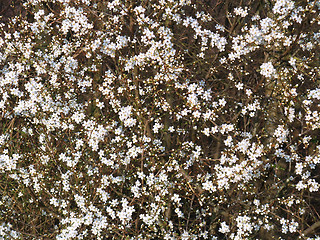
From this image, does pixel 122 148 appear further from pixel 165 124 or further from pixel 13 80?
pixel 13 80

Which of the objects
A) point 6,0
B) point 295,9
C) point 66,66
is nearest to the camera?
point 295,9

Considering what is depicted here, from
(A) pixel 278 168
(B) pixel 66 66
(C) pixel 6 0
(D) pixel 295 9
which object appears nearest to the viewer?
(D) pixel 295 9

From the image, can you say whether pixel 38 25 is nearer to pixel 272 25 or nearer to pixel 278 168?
pixel 272 25

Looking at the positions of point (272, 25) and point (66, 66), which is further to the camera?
point (66, 66)

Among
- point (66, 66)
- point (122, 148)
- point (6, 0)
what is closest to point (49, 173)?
point (122, 148)

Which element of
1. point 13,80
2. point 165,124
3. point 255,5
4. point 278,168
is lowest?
point 278,168

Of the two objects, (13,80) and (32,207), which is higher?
(13,80)

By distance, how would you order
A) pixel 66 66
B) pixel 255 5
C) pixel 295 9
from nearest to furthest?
pixel 295 9
pixel 66 66
pixel 255 5

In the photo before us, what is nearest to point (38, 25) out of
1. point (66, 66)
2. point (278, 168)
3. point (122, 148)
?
point (66, 66)

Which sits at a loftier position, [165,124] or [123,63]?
[123,63]
